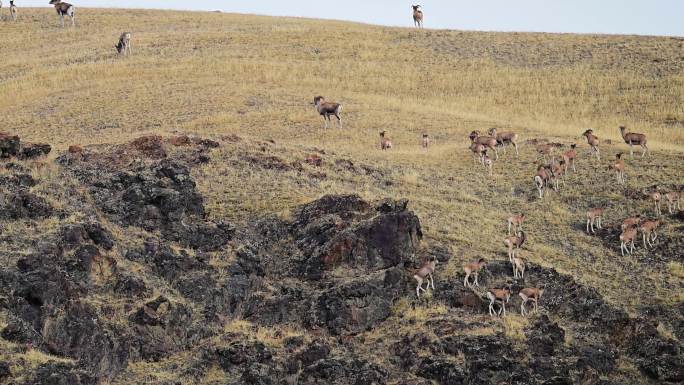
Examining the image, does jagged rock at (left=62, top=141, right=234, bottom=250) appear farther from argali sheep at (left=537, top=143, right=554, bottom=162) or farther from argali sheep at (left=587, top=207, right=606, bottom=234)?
argali sheep at (left=537, top=143, right=554, bottom=162)

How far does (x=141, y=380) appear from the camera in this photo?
22891mm

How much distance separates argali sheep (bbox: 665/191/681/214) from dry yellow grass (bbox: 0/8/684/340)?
890mm

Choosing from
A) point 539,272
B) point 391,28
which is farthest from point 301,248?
point 391,28

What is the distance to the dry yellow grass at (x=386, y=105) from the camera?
1331 inches

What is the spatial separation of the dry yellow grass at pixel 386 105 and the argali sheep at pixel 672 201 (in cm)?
89

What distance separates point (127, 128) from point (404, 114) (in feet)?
47.2

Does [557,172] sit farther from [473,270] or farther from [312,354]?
[312,354]

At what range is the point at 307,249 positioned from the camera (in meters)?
28.8

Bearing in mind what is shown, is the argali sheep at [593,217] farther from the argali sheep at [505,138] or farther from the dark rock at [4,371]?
the dark rock at [4,371]

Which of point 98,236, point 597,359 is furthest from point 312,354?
point 597,359

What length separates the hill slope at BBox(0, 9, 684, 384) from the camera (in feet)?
78.2

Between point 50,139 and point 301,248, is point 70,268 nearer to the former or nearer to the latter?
point 301,248

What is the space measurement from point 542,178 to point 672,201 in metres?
4.97

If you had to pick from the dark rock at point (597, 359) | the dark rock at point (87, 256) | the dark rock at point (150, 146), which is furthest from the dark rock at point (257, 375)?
the dark rock at point (150, 146)
